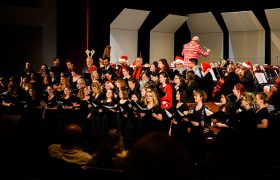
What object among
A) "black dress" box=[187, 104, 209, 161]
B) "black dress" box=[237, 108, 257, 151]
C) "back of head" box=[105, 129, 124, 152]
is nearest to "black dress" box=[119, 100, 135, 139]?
"black dress" box=[187, 104, 209, 161]

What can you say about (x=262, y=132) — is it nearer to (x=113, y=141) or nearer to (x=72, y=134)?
(x=113, y=141)

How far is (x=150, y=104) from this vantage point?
23.6 ft

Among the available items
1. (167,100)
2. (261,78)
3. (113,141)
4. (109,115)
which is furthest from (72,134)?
(261,78)

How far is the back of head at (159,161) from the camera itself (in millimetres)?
1776

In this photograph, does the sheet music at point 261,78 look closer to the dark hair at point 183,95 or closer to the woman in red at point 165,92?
the dark hair at point 183,95

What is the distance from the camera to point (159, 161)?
5.82 ft

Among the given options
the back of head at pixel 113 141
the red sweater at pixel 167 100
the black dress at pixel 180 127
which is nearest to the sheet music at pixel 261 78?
the red sweater at pixel 167 100

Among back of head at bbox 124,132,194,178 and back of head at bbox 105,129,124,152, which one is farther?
back of head at bbox 105,129,124,152

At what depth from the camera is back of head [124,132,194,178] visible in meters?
1.78

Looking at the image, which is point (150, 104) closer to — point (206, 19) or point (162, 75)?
point (162, 75)

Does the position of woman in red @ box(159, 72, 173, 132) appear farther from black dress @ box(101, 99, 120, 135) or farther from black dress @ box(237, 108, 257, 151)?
black dress @ box(237, 108, 257, 151)

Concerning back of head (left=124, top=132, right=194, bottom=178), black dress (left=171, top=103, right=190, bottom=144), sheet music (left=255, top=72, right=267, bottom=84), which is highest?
sheet music (left=255, top=72, right=267, bottom=84)

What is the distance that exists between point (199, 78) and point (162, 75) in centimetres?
153

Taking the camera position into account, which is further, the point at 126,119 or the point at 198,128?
the point at 126,119
